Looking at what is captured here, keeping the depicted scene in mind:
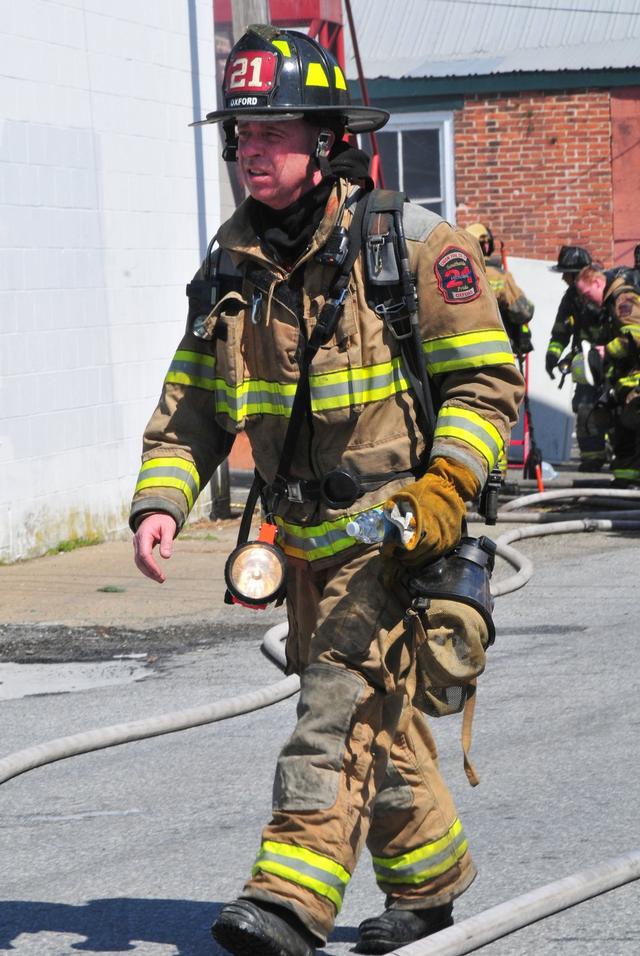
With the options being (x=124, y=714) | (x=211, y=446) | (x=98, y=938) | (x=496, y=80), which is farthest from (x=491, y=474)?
(x=496, y=80)

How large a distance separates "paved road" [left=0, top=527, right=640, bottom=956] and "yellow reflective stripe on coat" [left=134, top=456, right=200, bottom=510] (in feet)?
3.48

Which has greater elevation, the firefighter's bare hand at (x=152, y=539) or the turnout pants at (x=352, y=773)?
the firefighter's bare hand at (x=152, y=539)

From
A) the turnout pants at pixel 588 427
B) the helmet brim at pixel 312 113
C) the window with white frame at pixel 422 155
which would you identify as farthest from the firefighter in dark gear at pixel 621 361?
Answer: the helmet brim at pixel 312 113

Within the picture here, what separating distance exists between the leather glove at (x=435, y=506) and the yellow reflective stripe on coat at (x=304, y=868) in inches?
25.6

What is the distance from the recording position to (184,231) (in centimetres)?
1166

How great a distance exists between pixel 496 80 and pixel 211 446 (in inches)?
649

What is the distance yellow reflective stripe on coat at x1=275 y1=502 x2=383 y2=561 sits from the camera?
3695 mm

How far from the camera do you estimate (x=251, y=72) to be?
3734mm

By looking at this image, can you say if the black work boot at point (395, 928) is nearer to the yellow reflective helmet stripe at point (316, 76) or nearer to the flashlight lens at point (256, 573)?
the flashlight lens at point (256, 573)

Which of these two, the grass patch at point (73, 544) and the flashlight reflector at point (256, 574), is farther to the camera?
the grass patch at point (73, 544)

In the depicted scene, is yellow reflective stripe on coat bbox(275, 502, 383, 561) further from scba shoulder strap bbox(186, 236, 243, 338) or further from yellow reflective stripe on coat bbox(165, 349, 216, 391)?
scba shoulder strap bbox(186, 236, 243, 338)

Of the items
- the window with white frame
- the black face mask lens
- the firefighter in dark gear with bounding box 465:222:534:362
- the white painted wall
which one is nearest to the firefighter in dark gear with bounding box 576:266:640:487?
the firefighter in dark gear with bounding box 465:222:534:362

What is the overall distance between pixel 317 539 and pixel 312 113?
3.19ft

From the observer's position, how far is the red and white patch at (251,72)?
12.2 ft
